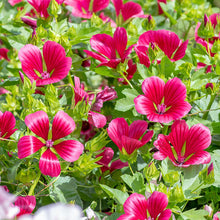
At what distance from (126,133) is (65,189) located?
192 millimetres

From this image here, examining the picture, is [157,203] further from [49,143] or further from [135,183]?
[49,143]

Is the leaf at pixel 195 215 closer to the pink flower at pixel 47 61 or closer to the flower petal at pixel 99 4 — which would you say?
the pink flower at pixel 47 61

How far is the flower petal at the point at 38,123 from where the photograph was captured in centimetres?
75

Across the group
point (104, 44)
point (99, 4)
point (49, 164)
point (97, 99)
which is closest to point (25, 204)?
point (49, 164)

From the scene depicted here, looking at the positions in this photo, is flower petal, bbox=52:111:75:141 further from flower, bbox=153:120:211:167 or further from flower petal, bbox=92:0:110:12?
flower petal, bbox=92:0:110:12

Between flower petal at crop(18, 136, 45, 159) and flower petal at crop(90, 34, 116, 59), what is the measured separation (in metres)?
0.30

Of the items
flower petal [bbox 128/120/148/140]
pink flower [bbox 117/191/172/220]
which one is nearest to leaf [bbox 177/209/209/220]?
pink flower [bbox 117/191/172/220]

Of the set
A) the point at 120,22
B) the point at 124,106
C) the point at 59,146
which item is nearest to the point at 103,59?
the point at 124,106

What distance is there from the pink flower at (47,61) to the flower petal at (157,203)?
0.33m

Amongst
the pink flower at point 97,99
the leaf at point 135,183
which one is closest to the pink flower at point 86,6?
the pink flower at point 97,99

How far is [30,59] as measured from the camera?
2.94ft

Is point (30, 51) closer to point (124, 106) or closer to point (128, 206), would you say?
point (124, 106)

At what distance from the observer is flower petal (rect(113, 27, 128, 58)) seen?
94 cm

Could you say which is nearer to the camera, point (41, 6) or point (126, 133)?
point (126, 133)
